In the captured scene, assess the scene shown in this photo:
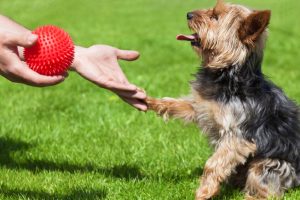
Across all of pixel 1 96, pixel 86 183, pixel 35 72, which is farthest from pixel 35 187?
pixel 1 96

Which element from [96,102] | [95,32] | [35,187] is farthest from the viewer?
[95,32]

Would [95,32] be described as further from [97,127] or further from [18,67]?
[18,67]

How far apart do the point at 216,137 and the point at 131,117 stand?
2.66 metres

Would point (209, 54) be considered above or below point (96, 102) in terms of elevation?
above

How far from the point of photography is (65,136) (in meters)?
7.29

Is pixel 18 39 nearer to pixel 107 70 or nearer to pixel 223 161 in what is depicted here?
pixel 107 70

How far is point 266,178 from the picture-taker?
18.4 ft

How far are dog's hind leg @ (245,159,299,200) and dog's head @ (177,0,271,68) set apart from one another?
3.23 feet

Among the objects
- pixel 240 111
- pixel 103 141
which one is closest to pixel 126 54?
pixel 240 111

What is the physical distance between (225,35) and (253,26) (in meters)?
0.36

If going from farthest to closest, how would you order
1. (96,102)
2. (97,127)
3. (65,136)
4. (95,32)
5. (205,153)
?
1. (95,32)
2. (96,102)
3. (97,127)
4. (65,136)
5. (205,153)

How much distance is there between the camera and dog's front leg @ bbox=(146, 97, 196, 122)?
19.4 ft

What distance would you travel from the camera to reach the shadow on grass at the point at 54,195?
5223 millimetres

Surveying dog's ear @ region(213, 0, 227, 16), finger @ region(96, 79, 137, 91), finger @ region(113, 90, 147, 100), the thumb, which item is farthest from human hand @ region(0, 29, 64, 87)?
dog's ear @ region(213, 0, 227, 16)
